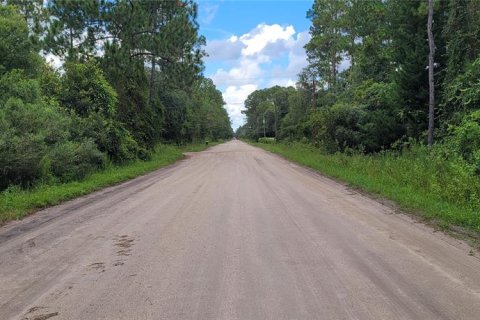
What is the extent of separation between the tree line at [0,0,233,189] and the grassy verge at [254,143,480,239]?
1084cm

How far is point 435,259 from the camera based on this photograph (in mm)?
6316

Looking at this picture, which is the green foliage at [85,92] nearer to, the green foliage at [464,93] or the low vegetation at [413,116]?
the low vegetation at [413,116]

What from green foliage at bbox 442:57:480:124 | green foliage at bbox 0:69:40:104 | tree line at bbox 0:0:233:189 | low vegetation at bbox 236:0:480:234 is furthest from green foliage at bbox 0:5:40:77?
green foliage at bbox 442:57:480:124

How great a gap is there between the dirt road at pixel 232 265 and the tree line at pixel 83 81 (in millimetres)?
5179

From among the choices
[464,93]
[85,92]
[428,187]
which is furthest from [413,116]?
[85,92]

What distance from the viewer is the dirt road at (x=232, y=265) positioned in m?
4.52

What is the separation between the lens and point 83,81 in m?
21.6

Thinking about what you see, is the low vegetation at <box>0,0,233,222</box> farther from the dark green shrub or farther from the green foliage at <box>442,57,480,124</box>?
the green foliage at <box>442,57,480,124</box>

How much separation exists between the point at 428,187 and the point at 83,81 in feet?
55.2

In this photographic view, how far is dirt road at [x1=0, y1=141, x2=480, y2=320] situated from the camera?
4.52 m

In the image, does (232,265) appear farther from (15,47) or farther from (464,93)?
(15,47)

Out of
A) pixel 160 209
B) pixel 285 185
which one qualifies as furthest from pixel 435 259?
pixel 285 185

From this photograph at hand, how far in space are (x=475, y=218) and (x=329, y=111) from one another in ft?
78.7

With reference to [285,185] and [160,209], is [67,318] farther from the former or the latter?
[285,185]
